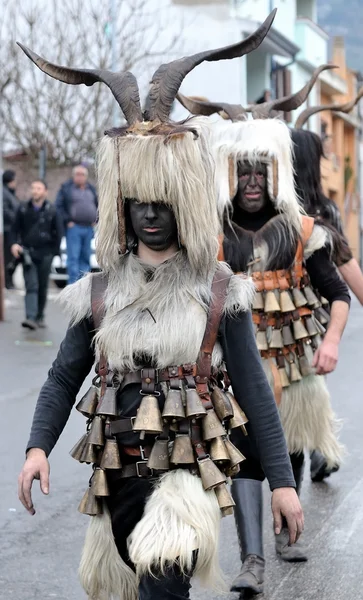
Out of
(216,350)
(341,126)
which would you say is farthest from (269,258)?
(341,126)

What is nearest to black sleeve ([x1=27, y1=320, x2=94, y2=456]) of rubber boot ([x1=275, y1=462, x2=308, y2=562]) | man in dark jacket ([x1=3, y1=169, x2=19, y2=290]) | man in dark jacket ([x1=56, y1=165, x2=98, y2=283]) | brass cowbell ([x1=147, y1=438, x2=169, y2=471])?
brass cowbell ([x1=147, y1=438, x2=169, y2=471])

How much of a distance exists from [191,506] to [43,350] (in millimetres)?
9812

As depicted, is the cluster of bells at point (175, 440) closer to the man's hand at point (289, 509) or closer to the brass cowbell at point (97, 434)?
the brass cowbell at point (97, 434)

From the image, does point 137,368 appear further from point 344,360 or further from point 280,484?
point 344,360

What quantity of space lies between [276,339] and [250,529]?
948 mm

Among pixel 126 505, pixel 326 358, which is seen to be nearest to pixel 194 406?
pixel 126 505

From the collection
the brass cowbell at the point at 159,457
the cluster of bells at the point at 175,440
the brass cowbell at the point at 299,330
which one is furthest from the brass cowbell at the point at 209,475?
the brass cowbell at the point at 299,330

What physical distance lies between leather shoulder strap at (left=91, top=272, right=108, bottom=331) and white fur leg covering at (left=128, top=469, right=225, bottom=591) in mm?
545

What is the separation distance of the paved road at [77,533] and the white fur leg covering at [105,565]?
135 cm

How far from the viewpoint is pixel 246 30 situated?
114ft

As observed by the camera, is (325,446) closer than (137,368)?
No

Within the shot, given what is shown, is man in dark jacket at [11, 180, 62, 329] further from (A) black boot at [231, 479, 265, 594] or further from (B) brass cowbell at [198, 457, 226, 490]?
(B) brass cowbell at [198, 457, 226, 490]

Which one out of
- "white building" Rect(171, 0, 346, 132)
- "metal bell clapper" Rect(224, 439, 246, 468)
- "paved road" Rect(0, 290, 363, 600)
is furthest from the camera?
"white building" Rect(171, 0, 346, 132)

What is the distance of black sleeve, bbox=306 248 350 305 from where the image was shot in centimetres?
570
